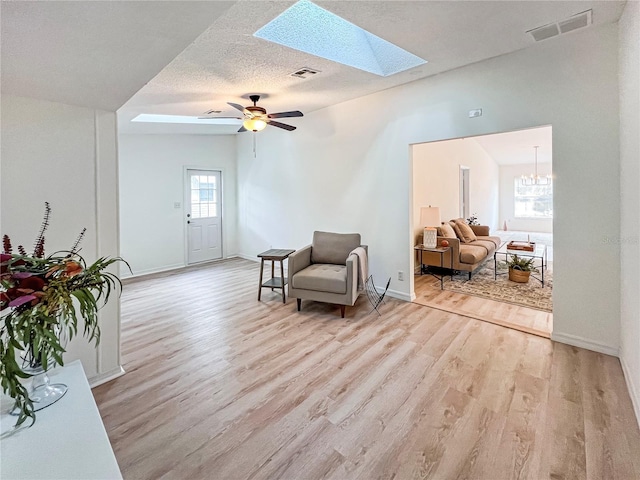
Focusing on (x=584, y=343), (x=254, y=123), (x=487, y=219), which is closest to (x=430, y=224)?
(x=584, y=343)

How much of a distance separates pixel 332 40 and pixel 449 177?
4.65 meters

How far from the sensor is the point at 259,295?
418 centimetres

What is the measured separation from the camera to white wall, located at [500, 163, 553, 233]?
11.0m

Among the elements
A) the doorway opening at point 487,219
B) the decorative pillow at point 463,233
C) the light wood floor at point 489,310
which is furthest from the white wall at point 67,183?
the decorative pillow at point 463,233

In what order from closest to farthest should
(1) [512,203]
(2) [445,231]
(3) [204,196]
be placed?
1. (2) [445,231]
2. (3) [204,196]
3. (1) [512,203]

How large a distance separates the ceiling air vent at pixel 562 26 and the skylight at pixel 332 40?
98cm

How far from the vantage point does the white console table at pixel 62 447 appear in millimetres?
939

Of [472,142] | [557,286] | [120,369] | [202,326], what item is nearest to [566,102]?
[557,286]

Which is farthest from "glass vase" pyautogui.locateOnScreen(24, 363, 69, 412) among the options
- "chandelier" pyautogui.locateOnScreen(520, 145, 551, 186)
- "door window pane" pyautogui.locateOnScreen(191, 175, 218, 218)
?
"chandelier" pyautogui.locateOnScreen(520, 145, 551, 186)

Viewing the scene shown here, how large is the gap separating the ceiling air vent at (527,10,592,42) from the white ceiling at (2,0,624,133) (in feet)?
0.22

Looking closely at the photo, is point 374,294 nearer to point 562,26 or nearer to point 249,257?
point 562,26

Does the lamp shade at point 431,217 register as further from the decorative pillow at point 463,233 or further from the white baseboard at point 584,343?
the white baseboard at point 584,343

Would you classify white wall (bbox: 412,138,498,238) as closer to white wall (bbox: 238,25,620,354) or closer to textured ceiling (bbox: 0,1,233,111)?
white wall (bbox: 238,25,620,354)

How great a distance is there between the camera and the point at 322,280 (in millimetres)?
3553
